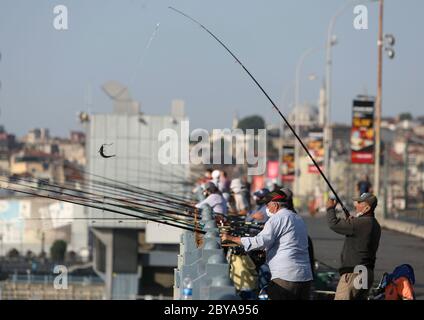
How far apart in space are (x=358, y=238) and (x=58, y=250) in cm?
12426

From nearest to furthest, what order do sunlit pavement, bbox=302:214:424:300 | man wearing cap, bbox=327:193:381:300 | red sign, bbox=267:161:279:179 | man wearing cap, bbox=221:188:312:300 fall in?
man wearing cap, bbox=221:188:312:300, man wearing cap, bbox=327:193:381:300, sunlit pavement, bbox=302:214:424:300, red sign, bbox=267:161:279:179

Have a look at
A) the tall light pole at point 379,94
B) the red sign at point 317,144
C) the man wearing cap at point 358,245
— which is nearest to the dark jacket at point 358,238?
the man wearing cap at point 358,245

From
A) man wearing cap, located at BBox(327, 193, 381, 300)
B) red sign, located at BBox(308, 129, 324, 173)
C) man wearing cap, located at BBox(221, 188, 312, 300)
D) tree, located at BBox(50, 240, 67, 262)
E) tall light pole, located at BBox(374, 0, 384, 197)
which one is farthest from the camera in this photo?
tree, located at BBox(50, 240, 67, 262)

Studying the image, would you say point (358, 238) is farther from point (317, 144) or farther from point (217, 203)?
point (317, 144)

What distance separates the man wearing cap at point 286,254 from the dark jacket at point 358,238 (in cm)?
63

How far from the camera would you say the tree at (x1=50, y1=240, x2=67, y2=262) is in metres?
130

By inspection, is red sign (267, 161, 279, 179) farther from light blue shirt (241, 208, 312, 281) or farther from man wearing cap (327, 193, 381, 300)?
light blue shirt (241, 208, 312, 281)

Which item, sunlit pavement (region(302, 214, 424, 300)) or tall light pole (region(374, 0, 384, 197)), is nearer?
sunlit pavement (region(302, 214, 424, 300))

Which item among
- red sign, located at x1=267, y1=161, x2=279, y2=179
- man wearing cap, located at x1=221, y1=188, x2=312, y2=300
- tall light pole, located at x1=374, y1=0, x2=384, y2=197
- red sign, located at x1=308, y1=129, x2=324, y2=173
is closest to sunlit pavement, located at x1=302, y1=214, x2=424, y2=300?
man wearing cap, located at x1=221, y1=188, x2=312, y2=300

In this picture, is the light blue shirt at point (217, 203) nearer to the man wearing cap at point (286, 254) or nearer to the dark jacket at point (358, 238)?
the dark jacket at point (358, 238)

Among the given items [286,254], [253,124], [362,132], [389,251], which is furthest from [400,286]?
[253,124]
